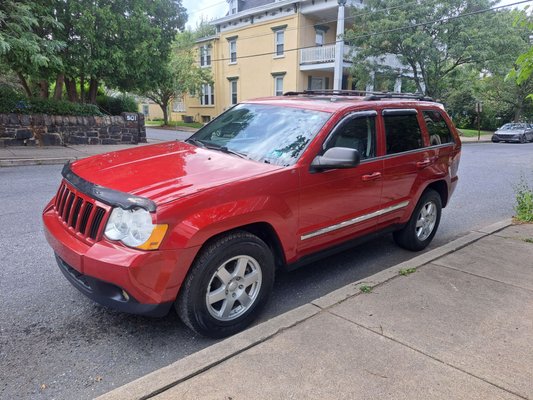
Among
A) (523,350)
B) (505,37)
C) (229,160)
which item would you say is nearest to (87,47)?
(229,160)

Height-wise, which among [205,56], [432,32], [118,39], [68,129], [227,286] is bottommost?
[227,286]

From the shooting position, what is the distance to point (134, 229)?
8.56 feet

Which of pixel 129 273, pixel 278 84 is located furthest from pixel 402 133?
pixel 278 84

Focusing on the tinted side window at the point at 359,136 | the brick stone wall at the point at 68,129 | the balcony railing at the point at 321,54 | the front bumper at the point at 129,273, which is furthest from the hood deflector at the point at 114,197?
the balcony railing at the point at 321,54

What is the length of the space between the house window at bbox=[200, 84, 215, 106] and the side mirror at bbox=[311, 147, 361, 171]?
3289 centimetres

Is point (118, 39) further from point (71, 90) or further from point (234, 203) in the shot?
point (234, 203)

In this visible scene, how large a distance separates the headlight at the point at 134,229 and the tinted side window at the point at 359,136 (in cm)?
180

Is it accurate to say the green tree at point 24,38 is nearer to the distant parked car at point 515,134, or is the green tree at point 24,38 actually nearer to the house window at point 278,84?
the house window at point 278,84

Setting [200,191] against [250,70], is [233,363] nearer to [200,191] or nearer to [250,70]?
[200,191]

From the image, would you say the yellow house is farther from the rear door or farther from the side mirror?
the side mirror

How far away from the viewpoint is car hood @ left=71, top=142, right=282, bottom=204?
2.77m

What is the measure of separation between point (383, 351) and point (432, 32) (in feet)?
76.1

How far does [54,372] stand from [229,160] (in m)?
1.94

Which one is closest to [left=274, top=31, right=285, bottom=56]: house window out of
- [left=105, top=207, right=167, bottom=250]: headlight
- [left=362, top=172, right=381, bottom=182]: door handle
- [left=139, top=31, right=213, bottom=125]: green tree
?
[left=139, top=31, right=213, bottom=125]: green tree
